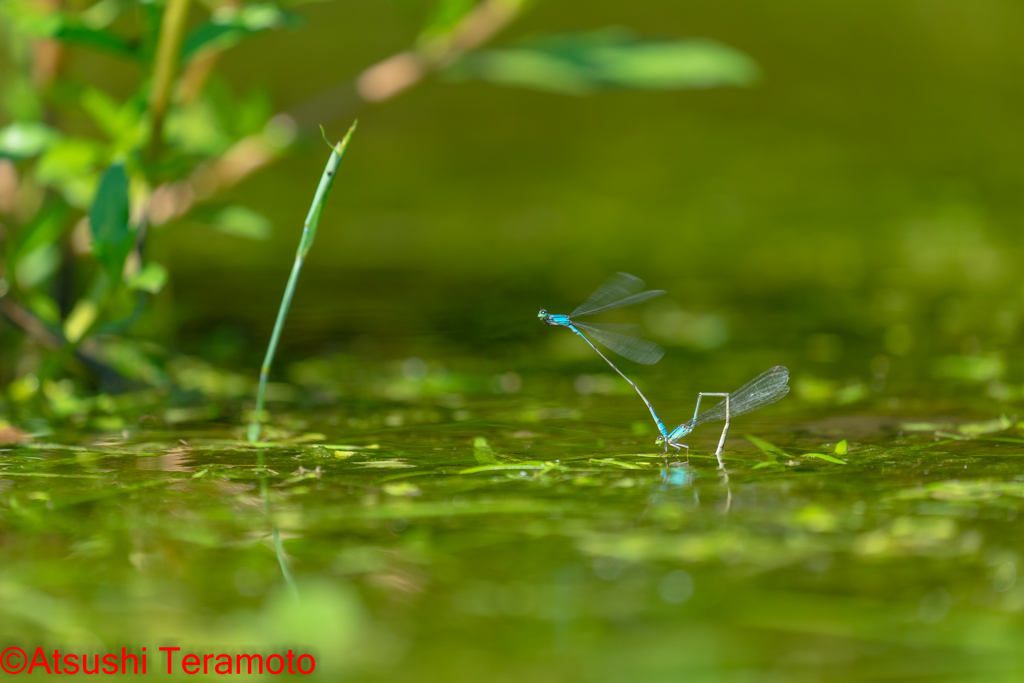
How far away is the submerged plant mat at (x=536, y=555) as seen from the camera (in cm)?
65

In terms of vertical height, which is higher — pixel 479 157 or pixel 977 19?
pixel 977 19

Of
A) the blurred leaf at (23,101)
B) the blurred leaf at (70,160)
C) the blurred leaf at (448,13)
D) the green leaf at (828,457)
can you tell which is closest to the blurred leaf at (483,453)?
the green leaf at (828,457)

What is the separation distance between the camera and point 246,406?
4.62 feet

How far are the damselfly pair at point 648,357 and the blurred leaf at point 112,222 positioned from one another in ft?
1.89

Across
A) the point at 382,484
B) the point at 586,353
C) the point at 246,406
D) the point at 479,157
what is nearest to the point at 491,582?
the point at 382,484

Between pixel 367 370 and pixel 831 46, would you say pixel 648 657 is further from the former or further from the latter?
pixel 831 46

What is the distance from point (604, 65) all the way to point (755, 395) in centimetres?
62

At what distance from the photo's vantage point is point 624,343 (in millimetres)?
1557

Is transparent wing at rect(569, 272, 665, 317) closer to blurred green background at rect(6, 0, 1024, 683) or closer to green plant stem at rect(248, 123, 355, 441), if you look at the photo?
blurred green background at rect(6, 0, 1024, 683)

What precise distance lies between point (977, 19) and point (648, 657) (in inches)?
220

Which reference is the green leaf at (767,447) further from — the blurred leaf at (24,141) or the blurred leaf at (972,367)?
the blurred leaf at (24,141)

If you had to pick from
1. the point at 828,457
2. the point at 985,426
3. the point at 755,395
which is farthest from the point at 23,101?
the point at 985,426

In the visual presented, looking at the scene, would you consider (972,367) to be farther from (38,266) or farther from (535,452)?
(38,266)

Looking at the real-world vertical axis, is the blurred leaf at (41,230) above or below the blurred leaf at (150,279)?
above
